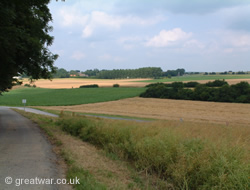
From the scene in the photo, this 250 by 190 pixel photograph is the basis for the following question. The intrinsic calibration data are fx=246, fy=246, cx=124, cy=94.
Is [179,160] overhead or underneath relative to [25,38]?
underneath

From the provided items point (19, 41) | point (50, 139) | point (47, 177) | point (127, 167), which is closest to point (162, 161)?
point (127, 167)

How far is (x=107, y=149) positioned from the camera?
8.92 meters

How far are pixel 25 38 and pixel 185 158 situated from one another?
1001cm

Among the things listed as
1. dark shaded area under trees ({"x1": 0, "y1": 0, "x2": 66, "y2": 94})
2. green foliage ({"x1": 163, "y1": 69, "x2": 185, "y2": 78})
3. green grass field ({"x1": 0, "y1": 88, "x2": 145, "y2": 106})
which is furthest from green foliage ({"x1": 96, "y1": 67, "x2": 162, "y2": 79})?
dark shaded area under trees ({"x1": 0, "y1": 0, "x2": 66, "y2": 94})

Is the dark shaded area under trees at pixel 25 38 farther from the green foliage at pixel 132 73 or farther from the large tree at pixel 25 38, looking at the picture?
the green foliage at pixel 132 73

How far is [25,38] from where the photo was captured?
12.2m

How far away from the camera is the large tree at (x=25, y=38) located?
35.3ft

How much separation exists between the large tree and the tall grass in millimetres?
6529

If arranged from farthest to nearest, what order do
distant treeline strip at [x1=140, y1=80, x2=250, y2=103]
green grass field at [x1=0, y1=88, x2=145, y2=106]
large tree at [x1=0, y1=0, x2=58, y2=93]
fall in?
green grass field at [x1=0, y1=88, x2=145, y2=106], distant treeline strip at [x1=140, y1=80, x2=250, y2=103], large tree at [x1=0, y1=0, x2=58, y2=93]

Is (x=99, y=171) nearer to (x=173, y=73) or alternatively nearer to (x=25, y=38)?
(x=25, y=38)

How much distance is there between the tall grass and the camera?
479 centimetres

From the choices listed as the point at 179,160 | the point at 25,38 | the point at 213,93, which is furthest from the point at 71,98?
the point at 179,160

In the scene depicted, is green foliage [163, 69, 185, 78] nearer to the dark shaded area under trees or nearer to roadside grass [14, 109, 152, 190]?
the dark shaded area under trees

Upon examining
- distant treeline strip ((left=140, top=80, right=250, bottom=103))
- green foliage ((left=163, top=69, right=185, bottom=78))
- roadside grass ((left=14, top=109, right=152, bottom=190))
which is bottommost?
distant treeline strip ((left=140, top=80, right=250, bottom=103))
